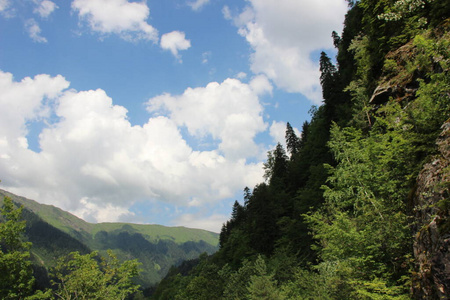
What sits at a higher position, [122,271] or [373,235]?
[373,235]

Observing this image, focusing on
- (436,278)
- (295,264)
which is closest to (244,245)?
(295,264)

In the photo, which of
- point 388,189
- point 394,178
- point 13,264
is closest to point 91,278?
point 13,264

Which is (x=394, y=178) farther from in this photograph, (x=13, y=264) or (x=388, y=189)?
(x=13, y=264)

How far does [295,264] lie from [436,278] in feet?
83.7

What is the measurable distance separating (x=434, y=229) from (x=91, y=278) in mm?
24288

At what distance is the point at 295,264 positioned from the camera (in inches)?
1259

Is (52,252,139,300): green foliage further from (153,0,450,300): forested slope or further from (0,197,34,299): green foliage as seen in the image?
(153,0,450,300): forested slope

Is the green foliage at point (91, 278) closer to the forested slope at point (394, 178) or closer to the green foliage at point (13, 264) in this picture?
the green foliage at point (13, 264)

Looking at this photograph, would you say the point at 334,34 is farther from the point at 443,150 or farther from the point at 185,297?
the point at 185,297

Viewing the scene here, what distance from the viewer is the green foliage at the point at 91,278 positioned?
21453 millimetres

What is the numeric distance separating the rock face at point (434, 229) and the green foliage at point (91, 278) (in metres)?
20.6

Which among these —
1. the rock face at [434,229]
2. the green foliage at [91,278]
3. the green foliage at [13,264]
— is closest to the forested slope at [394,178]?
the rock face at [434,229]

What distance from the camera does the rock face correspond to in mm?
8406

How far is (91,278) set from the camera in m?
21.8
